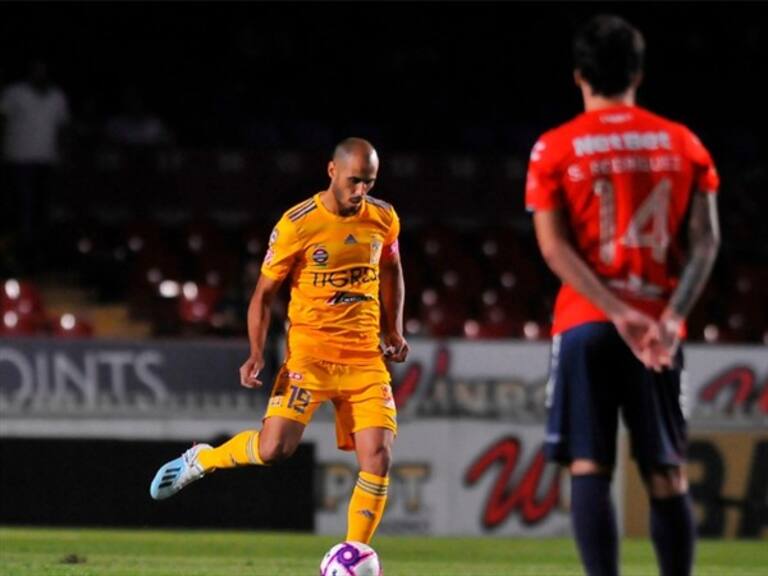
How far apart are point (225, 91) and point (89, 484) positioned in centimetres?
861

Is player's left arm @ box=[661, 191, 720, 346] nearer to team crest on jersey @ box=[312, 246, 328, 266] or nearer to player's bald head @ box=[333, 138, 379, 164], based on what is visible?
player's bald head @ box=[333, 138, 379, 164]

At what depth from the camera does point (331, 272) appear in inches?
310

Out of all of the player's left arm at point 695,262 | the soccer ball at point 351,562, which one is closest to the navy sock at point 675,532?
the player's left arm at point 695,262

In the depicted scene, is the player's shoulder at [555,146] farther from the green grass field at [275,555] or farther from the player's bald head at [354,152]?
the green grass field at [275,555]

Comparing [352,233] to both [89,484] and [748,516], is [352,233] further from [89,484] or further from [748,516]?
[748,516]

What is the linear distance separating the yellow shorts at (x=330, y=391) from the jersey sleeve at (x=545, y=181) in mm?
2674

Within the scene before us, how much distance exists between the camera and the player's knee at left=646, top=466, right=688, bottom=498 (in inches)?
206

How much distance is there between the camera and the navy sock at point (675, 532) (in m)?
5.21

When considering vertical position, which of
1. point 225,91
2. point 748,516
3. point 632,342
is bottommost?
point 748,516

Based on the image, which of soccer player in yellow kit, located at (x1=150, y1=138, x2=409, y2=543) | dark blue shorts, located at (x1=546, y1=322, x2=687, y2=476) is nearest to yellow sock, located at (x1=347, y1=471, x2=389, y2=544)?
soccer player in yellow kit, located at (x1=150, y1=138, x2=409, y2=543)

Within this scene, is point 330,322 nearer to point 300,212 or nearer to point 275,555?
point 300,212

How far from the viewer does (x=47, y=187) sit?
17.3m

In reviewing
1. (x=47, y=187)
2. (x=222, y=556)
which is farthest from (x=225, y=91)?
(x=222, y=556)

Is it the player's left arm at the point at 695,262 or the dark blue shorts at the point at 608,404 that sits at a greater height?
the player's left arm at the point at 695,262
